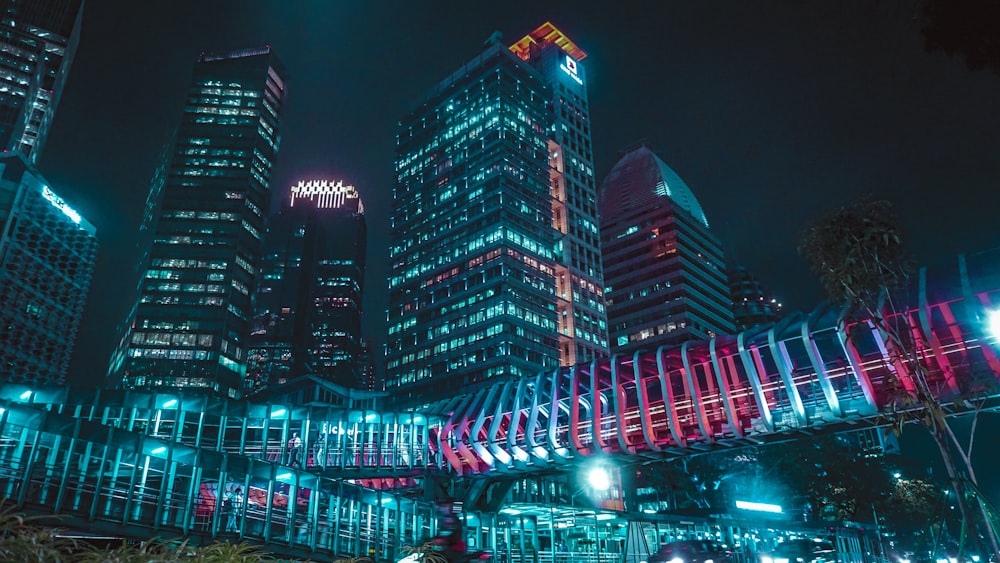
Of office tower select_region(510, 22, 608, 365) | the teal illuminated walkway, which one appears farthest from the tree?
office tower select_region(510, 22, 608, 365)

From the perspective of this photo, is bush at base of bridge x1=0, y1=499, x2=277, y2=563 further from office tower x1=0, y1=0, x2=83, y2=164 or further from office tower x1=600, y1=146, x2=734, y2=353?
office tower x1=0, y1=0, x2=83, y2=164

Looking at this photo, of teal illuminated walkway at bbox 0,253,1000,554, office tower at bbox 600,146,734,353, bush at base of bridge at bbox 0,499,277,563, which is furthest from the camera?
office tower at bbox 600,146,734,353

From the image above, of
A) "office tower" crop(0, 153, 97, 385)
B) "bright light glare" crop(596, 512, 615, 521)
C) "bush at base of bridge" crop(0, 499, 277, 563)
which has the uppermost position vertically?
"office tower" crop(0, 153, 97, 385)

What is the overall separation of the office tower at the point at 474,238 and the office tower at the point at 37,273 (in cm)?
7067

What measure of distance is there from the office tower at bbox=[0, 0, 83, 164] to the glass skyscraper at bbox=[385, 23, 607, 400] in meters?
101

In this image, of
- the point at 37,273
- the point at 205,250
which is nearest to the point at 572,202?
the point at 205,250

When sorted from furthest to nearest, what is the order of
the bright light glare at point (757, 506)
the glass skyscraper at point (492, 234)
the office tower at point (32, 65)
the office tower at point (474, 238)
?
the office tower at point (32, 65), the glass skyscraper at point (492, 234), the office tower at point (474, 238), the bright light glare at point (757, 506)

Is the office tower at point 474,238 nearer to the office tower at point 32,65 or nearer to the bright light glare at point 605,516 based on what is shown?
the bright light glare at point 605,516

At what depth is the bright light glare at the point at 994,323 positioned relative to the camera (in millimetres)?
30438

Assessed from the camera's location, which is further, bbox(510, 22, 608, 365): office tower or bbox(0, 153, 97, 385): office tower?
bbox(510, 22, 608, 365): office tower

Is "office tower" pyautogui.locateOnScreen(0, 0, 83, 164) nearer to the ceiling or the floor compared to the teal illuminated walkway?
nearer to the ceiling

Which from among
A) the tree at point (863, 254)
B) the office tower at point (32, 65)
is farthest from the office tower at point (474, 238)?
the office tower at point (32, 65)

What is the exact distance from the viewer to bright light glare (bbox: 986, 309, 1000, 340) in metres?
30.4

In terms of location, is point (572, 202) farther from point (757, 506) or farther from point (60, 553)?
point (60, 553)
